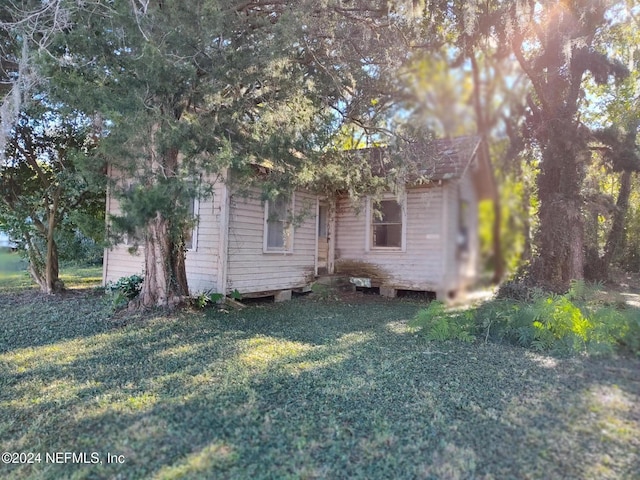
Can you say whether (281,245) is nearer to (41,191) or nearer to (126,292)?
(126,292)

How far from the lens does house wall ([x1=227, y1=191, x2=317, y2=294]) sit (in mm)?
7652

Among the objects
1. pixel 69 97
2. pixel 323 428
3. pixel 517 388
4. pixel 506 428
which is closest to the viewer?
pixel 506 428

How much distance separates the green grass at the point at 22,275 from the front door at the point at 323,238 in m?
5.66

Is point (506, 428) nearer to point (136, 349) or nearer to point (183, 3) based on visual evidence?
point (136, 349)

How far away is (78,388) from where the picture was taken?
348 centimetres

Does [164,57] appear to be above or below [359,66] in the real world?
below

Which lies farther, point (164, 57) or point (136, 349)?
point (136, 349)

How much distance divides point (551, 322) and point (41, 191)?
30.7 feet

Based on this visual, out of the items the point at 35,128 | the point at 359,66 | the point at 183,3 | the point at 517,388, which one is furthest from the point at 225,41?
the point at 35,128

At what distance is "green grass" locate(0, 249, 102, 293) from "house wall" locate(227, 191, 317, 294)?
10.9 ft

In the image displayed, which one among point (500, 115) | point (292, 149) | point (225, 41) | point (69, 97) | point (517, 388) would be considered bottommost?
point (517, 388)

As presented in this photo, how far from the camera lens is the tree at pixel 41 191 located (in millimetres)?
7898

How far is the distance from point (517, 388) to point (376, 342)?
2.09m

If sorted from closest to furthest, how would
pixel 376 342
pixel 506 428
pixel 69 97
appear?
pixel 506 428, pixel 69 97, pixel 376 342
